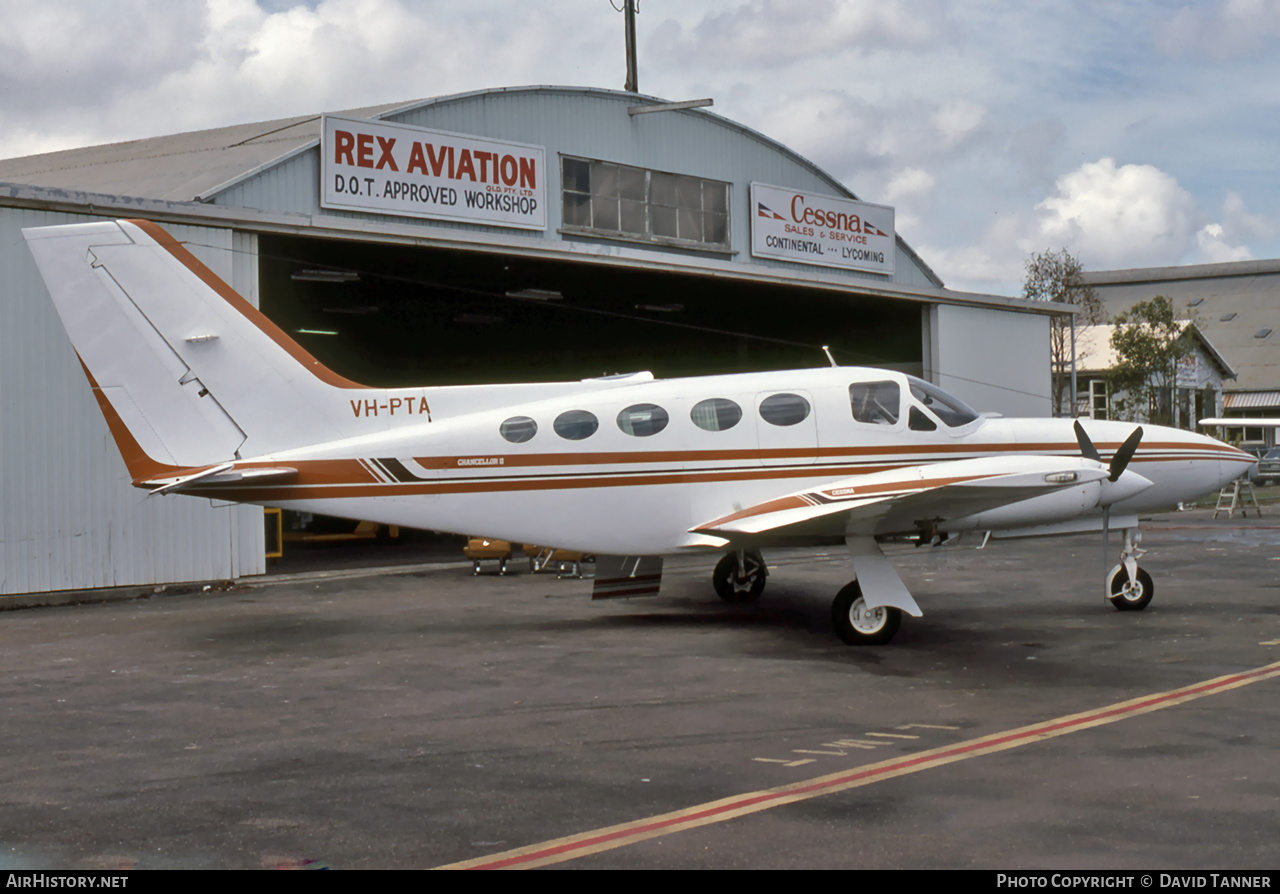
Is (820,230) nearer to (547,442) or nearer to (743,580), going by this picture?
(743,580)

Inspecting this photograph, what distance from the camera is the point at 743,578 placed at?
1462 cm

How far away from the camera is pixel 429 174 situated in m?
23.2

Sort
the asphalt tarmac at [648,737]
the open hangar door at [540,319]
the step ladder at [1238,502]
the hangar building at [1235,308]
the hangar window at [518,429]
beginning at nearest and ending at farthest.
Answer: the asphalt tarmac at [648,737] → the hangar window at [518,429] → the open hangar door at [540,319] → the step ladder at [1238,502] → the hangar building at [1235,308]

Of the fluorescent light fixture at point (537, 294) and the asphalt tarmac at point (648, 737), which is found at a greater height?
the fluorescent light fixture at point (537, 294)

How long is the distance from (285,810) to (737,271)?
20360 millimetres

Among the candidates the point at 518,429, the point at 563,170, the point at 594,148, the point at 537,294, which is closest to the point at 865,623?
the point at 518,429

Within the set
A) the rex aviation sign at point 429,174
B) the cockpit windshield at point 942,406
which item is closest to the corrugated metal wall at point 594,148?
the rex aviation sign at point 429,174

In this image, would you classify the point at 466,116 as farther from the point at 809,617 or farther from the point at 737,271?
the point at 809,617

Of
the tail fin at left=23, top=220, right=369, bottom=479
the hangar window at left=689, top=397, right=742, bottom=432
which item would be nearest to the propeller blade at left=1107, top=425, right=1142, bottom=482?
the hangar window at left=689, top=397, right=742, bottom=432

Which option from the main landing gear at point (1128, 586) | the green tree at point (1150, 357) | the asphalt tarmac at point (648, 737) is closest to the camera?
the asphalt tarmac at point (648, 737)

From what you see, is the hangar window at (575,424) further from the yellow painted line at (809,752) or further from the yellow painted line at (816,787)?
the yellow painted line at (816,787)

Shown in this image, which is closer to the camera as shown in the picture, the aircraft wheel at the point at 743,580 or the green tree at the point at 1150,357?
the aircraft wheel at the point at 743,580

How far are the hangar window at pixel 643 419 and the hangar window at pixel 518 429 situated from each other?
0.98 meters

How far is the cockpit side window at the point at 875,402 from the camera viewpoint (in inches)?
495
